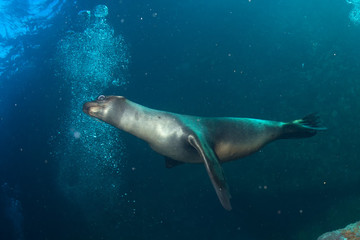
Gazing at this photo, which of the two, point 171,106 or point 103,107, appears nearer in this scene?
point 103,107

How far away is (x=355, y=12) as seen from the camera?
13.8 metres

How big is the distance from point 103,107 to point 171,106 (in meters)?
10.3

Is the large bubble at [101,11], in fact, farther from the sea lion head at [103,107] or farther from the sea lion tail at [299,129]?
the sea lion tail at [299,129]

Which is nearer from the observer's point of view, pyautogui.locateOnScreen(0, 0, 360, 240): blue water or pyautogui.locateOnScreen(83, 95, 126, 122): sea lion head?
pyautogui.locateOnScreen(83, 95, 126, 122): sea lion head

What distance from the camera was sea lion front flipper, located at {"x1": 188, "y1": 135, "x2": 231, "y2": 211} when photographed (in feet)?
8.38

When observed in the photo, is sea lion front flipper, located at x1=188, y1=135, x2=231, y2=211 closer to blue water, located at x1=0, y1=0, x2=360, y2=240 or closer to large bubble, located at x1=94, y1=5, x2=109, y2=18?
blue water, located at x1=0, y1=0, x2=360, y2=240

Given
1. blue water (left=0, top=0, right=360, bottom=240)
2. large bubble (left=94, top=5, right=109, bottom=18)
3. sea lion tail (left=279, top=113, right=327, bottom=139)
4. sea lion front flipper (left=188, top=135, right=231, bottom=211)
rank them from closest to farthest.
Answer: sea lion front flipper (left=188, top=135, right=231, bottom=211) < sea lion tail (left=279, top=113, right=327, bottom=139) < blue water (left=0, top=0, right=360, bottom=240) < large bubble (left=94, top=5, right=109, bottom=18)

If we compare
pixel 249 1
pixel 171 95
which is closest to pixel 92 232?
pixel 171 95

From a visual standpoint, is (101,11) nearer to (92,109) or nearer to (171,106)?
(171,106)

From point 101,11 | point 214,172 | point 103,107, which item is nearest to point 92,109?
point 103,107

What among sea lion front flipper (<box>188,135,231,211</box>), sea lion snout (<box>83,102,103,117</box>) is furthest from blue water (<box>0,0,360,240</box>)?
sea lion snout (<box>83,102,103,117</box>)

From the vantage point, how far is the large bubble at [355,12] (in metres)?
13.3

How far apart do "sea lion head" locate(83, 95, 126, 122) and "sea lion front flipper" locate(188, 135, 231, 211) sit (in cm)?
109

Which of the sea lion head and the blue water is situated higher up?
the sea lion head
